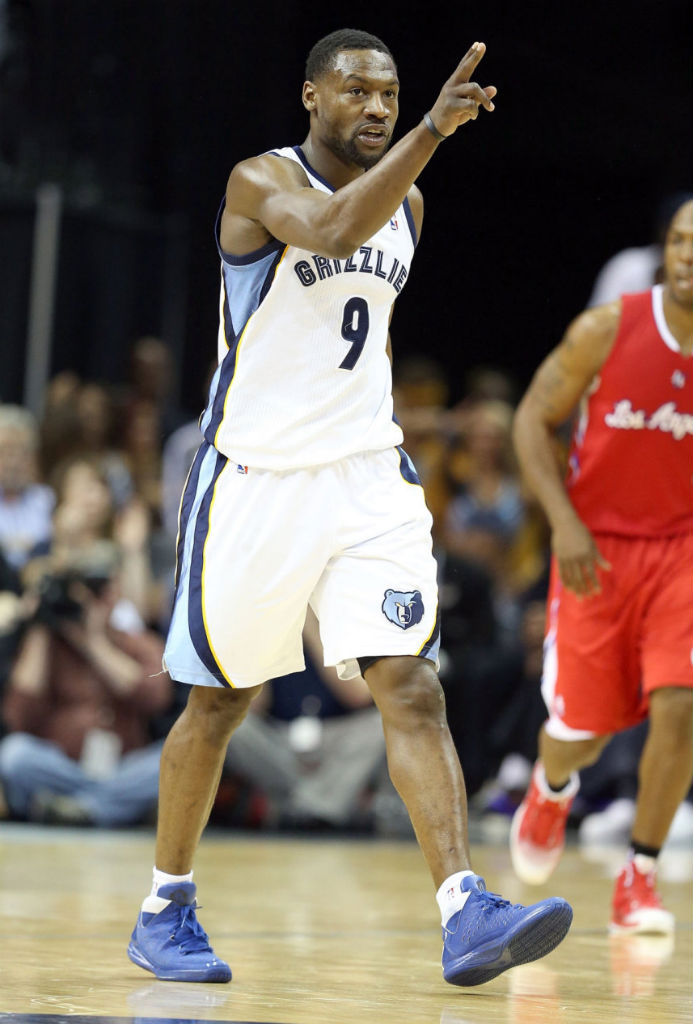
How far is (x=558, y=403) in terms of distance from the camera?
4.88 meters

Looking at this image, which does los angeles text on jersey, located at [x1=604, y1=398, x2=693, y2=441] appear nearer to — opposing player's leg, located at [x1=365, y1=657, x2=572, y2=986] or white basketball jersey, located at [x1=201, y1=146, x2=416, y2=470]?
white basketball jersey, located at [x1=201, y1=146, x2=416, y2=470]

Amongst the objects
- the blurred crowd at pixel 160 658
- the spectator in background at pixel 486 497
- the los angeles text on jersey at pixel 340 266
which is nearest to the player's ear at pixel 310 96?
the los angeles text on jersey at pixel 340 266

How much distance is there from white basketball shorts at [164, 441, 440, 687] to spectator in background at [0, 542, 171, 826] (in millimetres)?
4348

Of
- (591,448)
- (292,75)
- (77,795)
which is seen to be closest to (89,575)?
(77,795)

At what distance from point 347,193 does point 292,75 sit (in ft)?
20.9

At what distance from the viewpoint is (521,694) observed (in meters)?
8.52

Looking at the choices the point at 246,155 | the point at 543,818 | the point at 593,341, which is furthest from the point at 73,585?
the point at 593,341

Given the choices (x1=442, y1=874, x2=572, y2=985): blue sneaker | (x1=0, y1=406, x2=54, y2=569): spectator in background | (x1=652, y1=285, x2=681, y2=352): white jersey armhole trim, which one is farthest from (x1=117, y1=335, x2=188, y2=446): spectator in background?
(x1=442, y1=874, x2=572, y2=985): blue sneaker

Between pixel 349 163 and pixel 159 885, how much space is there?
5.53 feet

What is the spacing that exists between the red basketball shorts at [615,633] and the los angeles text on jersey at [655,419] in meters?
0.32

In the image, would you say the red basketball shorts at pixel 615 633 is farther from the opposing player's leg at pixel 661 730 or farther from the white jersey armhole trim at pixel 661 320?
the white jersey armhole trim at pixel 661 320

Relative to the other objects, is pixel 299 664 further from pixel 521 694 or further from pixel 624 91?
pixel 624 91

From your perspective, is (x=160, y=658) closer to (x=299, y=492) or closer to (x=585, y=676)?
(x=585, y=676)

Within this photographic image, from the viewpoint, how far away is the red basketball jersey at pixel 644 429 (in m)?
4.80
